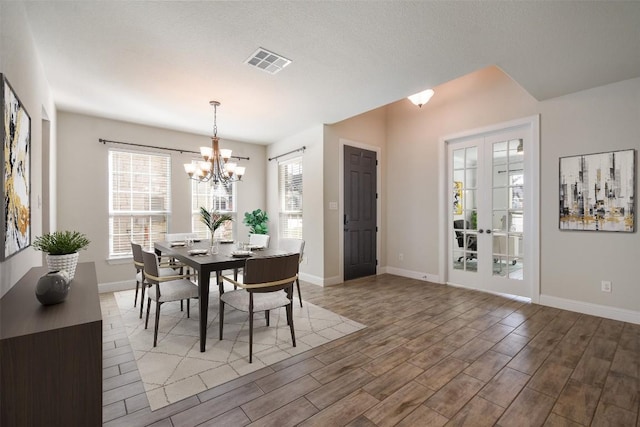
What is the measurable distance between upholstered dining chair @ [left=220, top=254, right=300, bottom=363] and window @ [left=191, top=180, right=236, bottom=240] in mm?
2830

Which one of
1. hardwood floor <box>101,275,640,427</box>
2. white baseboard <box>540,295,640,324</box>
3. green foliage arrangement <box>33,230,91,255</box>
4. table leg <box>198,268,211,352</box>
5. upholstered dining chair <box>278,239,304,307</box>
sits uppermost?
green foliage arrangement <box>33,230,91,255</box>

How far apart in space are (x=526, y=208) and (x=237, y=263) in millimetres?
3723

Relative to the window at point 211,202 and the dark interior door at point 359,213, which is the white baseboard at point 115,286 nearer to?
the window at point 211,202

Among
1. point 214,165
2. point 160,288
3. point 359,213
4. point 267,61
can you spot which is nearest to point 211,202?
point 214,165

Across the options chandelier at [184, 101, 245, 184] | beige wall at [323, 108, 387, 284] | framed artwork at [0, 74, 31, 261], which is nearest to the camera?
framed artwork at [0, 74, 31, 261]

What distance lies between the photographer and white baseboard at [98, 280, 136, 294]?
4406 mm

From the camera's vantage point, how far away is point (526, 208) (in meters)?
3.90

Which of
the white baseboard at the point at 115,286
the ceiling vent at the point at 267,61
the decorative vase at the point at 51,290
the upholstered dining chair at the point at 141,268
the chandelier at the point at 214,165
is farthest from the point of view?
the white baseboard at the point at 115,286

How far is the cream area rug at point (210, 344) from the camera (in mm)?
2084

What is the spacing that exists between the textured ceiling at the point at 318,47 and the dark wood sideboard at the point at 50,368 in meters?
2.04

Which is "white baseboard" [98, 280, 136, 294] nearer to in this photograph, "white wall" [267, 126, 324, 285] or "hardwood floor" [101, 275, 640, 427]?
"hardwood floor" [101, 275, 640, 427]

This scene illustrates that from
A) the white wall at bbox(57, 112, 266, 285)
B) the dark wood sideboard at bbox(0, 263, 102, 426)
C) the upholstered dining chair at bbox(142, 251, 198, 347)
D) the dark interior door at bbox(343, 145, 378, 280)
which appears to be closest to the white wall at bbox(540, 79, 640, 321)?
the dark interior door at bbox(343, 145, 378, 280)

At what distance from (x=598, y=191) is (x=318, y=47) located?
3.43 meters

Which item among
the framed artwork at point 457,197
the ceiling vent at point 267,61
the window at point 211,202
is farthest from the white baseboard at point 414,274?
the ceiling vent at point 267,61
